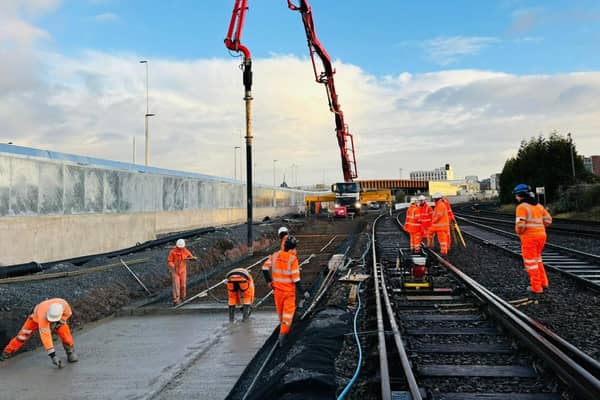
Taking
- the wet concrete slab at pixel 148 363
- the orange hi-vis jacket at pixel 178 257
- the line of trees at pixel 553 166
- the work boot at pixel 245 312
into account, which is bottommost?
the wet concrete slab at pixel 148 363

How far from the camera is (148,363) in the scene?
6.33 m

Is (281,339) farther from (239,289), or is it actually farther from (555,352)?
(555,352)

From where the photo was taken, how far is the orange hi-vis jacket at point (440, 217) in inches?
504

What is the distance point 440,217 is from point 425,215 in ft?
2.84

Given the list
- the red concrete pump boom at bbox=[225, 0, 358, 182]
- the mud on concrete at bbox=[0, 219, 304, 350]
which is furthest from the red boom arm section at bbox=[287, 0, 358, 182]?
the mud on concrete at bbox=[0, 219, 304, 350]

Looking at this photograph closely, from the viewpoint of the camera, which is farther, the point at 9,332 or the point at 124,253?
the point at 124,253

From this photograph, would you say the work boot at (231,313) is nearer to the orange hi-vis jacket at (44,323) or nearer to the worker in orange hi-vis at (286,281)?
the worker in orange hi-vis at (286,281)

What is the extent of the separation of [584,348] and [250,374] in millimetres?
3961

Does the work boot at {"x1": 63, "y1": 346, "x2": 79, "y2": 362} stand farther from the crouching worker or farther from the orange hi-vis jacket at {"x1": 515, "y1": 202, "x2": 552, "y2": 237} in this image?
the orange hi-vis jacket at {"x1": 515, "y1": 202, "x2": 552, "y2": 237}

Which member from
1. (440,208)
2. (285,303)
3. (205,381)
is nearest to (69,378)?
(205,381)

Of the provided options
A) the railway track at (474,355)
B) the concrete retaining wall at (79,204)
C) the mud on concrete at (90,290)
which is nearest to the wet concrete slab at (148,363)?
the mud on concrete at (90,290)

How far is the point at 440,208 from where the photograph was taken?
1279 centimetres

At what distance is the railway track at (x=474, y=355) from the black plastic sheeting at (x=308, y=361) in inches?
22.4

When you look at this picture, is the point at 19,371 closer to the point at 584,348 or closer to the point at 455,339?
the point at 455,339
